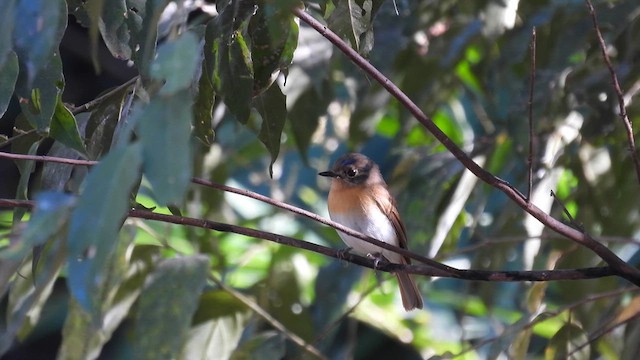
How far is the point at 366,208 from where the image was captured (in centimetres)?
462

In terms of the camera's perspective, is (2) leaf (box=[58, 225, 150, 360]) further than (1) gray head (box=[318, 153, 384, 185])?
No

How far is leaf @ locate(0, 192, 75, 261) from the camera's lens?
4.83ft

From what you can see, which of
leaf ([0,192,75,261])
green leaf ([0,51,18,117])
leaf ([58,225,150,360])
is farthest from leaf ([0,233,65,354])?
leaf ([0,192,75,261])

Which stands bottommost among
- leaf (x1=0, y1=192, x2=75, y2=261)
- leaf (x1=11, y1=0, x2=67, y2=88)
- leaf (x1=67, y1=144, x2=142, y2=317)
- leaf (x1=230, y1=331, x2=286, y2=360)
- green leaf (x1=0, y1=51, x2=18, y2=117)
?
leaf (x1=0, y1=192, x2=75, y2=261)

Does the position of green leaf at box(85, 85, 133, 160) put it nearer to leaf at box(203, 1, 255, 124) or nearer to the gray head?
Result: leaf at box(203, 1, 255, 124)

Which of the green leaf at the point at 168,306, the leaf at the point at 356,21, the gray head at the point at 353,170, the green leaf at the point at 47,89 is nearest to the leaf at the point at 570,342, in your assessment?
the green leaf at the point at 168,306

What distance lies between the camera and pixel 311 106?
154 inches

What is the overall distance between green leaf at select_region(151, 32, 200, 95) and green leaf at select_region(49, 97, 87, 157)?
762mm

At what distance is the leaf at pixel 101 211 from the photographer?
4.66 feet

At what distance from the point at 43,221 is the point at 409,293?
3232 mm

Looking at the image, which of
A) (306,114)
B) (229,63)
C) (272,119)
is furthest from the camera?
(306,114)

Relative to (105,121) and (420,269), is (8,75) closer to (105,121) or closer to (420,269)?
(105,121)

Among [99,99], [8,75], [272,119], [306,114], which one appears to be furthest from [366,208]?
[8,75]

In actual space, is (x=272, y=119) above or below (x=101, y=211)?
above
